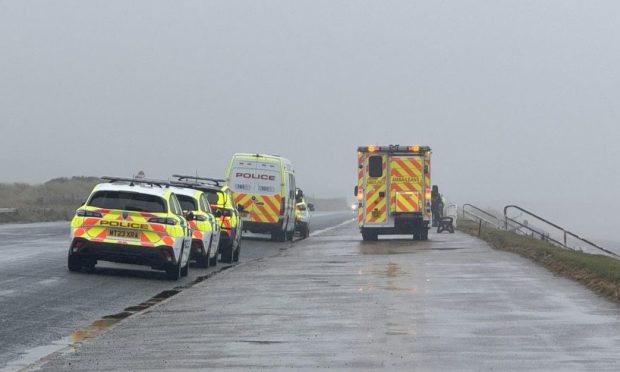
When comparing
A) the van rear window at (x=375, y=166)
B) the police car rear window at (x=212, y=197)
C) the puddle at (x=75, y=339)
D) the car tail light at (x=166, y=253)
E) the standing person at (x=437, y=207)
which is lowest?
the puddle at (x=75, y=339)

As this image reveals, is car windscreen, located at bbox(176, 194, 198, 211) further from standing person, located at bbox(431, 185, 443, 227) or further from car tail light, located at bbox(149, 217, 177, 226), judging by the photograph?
standing person, located at bbox(431, 185, 443, 227)

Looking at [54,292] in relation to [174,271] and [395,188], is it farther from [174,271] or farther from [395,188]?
[395,188]

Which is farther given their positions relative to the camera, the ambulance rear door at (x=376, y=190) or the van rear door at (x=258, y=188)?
the ambulance rear door at (x=376, y=190)

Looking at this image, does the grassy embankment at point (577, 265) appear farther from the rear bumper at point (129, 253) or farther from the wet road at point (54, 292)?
the rear bumper at point (129, 253)

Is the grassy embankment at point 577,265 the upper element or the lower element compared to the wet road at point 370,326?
upper

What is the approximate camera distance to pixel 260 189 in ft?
131

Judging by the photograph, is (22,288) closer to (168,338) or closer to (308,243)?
(168,338)

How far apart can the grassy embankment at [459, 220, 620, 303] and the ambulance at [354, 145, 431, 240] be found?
365 cm

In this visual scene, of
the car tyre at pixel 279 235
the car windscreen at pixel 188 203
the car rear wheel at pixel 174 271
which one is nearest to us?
the car rear wheel at pixel 174 271

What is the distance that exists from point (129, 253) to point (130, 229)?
411 mm

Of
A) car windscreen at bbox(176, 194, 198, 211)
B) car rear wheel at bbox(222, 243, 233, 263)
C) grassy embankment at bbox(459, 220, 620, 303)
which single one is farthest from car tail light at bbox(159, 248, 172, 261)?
grassy embankment at bbox(459, 220, 620, 303)

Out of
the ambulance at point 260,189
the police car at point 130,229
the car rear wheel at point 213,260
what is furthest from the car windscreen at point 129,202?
the ambulance at point 260,189

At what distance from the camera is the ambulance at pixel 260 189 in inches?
1572

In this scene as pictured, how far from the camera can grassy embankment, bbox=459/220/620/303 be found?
64.6 feet
